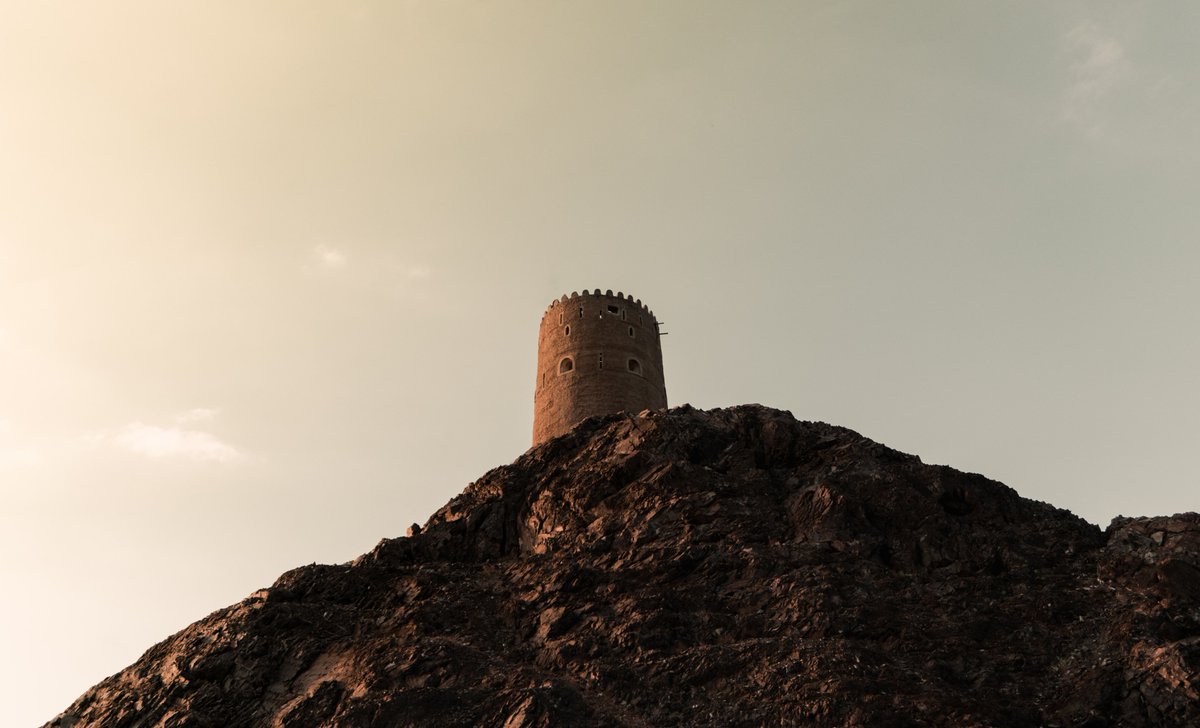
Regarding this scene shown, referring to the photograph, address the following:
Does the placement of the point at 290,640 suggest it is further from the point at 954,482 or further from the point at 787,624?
the point at 954,482

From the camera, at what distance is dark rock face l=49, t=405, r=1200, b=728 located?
23594 millimetres

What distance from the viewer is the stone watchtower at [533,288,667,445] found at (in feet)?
136

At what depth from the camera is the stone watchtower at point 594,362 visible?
41.6 metres

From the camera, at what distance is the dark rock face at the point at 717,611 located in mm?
23594

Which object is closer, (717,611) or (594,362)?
(717,611)

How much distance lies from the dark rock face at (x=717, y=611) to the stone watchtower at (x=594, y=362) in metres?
6.42

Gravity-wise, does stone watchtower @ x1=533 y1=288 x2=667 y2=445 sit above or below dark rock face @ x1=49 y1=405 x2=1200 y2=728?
above

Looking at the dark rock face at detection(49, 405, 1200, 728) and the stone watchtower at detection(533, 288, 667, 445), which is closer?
the dark rock face at detection(49, 405, 1200, 728)

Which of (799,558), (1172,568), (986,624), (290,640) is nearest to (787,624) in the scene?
(799,558)

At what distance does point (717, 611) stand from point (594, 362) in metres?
17.3

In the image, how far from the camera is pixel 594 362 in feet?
140

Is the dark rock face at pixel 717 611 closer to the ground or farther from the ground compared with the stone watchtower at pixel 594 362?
closer to the ground

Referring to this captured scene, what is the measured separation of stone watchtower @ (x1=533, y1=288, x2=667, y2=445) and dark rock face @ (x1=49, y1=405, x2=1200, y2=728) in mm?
6424

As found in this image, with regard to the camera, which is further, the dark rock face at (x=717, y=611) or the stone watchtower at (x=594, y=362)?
the stone watchtower at (x=594, y=362)
